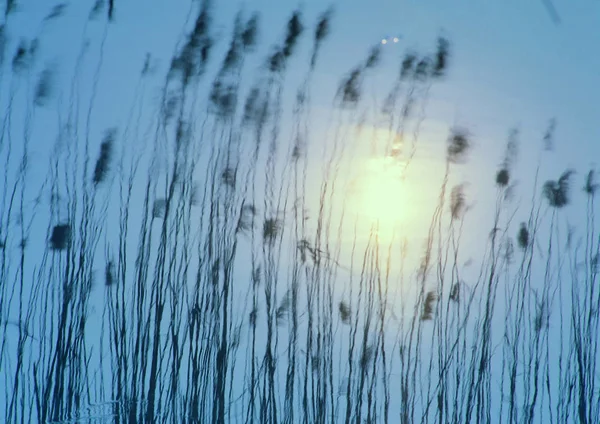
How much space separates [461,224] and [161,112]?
3.49 ft

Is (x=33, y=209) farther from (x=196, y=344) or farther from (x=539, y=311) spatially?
(x=539, y=311)

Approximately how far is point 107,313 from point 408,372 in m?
0.96

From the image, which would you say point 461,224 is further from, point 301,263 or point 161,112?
point 161,112

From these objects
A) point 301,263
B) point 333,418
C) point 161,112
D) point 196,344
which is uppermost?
point 161,112

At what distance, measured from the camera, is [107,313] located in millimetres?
2410

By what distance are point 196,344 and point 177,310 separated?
0.39ft

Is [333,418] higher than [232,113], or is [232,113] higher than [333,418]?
[232,113]

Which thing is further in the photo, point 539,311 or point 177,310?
point 539,311

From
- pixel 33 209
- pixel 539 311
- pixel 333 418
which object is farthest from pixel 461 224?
pixel 33 209

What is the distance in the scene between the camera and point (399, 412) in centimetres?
253

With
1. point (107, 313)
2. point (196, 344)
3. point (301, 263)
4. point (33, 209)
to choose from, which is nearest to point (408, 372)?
point (301, 263)

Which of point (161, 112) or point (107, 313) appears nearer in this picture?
point (107, 313)

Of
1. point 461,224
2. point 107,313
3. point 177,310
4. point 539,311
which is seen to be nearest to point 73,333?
point 107,313

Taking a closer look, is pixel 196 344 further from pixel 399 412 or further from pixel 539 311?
pixel 539 311
